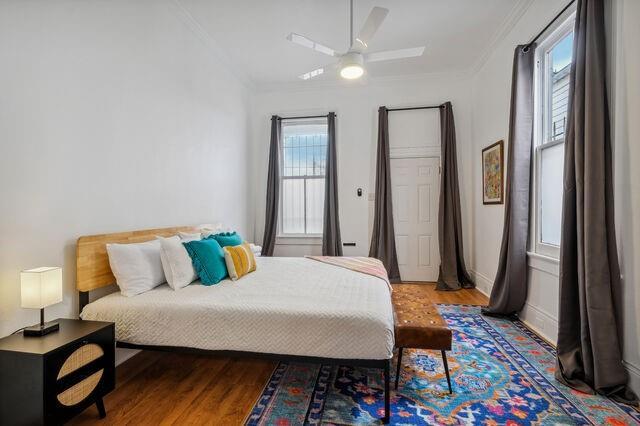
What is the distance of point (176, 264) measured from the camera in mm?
2223

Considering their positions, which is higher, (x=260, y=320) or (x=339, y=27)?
(x=339, y=27)

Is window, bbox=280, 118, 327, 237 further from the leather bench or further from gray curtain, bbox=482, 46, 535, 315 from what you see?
the leather bench

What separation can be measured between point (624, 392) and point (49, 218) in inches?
140

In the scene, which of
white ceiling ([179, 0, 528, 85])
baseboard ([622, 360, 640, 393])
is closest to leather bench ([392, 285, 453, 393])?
baseboard ([622, 360, 640, 393])

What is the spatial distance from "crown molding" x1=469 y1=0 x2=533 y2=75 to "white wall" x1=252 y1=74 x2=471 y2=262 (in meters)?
0.43

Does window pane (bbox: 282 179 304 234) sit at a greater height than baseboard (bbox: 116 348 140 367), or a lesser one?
greater

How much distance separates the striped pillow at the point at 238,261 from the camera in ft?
8.19

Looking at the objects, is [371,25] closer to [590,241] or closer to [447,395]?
[590,241]

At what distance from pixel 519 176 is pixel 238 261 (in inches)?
108

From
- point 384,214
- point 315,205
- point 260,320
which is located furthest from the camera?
point 315,205

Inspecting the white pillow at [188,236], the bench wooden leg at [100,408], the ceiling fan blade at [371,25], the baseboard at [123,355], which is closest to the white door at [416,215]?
the ceiling fan blade at [371,25]

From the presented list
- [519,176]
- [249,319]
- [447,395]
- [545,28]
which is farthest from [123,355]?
[545,28]

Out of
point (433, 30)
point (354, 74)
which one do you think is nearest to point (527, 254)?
point (354, 74)

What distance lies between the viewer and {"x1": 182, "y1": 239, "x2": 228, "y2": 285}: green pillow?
7.63 ft
